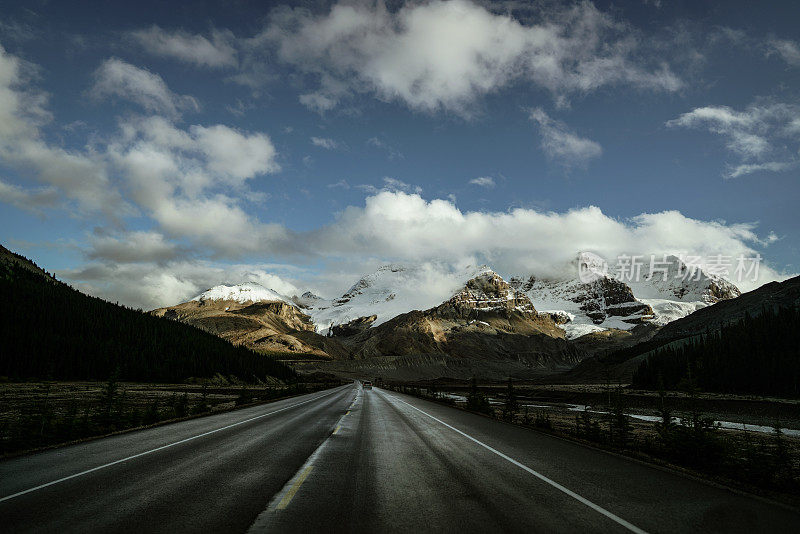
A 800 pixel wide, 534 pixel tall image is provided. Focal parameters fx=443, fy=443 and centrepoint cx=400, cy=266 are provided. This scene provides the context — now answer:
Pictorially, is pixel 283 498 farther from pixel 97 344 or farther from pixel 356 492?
pixel 97 344

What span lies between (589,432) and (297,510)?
1384 centimetres

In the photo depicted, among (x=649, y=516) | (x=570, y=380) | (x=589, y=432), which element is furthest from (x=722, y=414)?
(x=570, y=380)

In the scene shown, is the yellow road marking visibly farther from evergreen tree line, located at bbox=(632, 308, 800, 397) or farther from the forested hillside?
the forested hillside

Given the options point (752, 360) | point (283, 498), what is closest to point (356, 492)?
point (283, 498)

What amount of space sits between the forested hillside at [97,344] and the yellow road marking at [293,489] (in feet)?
298

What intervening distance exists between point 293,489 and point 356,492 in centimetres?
114

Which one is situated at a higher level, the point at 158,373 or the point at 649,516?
the point at 649,516

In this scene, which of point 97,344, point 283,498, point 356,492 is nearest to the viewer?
point 283,498

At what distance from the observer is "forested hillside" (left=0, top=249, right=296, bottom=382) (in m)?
95.3

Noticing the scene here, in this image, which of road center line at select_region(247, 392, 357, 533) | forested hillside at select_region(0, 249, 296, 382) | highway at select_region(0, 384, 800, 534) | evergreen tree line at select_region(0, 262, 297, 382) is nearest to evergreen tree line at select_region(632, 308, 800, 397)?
highway at select_region(0, 384, 800, 534)

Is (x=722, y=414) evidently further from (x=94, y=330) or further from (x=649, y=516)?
(x=94, y=330)

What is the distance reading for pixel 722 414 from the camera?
2004 inches

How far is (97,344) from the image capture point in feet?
→ 355

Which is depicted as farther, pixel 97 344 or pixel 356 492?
pixel 97 344
